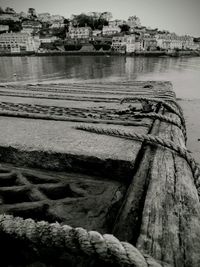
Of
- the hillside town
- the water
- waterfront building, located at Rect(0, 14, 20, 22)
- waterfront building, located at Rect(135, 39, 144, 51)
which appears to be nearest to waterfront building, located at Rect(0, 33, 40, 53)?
the hillside town

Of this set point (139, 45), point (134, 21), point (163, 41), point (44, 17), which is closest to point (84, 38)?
point (139, 45)

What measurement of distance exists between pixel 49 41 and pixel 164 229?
127 meters

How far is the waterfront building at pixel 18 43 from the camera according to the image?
108938 mm

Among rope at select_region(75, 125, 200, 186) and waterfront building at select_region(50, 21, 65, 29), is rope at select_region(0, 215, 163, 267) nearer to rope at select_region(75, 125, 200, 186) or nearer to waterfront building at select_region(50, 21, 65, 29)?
rope at select_region(75, 125, 200, 186)

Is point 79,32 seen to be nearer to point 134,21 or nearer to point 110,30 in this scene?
point 110,30

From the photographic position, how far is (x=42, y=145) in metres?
1.96

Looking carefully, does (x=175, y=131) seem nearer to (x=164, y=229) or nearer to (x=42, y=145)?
(x=42, y=145)

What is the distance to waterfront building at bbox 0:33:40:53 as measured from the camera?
109m

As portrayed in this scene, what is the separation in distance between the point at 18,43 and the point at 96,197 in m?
122

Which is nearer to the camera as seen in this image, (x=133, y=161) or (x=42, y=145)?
(x=133, y=161)

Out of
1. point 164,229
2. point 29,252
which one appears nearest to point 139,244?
point 164,229

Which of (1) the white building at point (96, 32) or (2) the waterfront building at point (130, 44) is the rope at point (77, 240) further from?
(1) the white building at point (96, 32)

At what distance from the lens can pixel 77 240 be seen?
0.92m

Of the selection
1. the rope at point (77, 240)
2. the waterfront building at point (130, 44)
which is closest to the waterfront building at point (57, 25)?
the waterfront building at point (130, 44)
